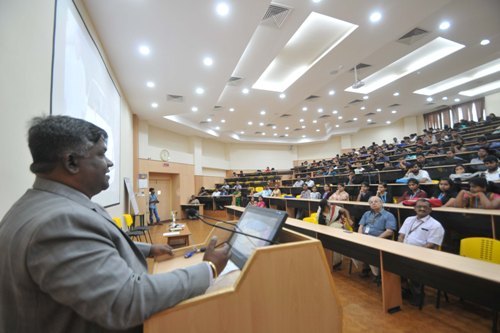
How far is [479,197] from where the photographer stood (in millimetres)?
3328

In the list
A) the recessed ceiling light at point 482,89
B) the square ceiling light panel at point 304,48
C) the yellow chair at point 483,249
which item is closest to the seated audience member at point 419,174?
the yellow chair at point 483,249

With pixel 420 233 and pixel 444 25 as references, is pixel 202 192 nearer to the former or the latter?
pixel 420 233

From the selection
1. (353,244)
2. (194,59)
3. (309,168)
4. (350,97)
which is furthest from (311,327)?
(309,168)

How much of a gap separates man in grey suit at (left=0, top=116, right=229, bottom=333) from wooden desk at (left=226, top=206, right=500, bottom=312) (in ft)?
6.46

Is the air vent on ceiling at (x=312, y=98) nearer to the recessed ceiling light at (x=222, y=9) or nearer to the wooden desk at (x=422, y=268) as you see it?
the recessed ceiling light at (x=222, y=9)

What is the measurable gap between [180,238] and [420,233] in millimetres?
4346

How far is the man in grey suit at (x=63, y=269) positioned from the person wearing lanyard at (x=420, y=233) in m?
2.92

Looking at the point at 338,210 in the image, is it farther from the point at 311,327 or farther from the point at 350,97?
the point at 350,97

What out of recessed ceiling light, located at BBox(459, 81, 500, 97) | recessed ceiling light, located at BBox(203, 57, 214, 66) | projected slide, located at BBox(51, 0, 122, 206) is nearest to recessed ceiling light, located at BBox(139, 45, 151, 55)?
projected slide, located at BBox(51, 0, 122, 206)

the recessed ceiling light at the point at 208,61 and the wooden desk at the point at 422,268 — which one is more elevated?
the recessed ceiling light at the point at 208,61

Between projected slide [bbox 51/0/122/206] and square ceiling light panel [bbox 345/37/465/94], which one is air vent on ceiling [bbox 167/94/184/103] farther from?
square ceiling light panel [bbox 345/37/465/94]

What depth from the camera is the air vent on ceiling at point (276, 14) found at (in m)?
4.02

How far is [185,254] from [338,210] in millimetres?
3003

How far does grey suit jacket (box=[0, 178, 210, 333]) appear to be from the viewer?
542 mm
